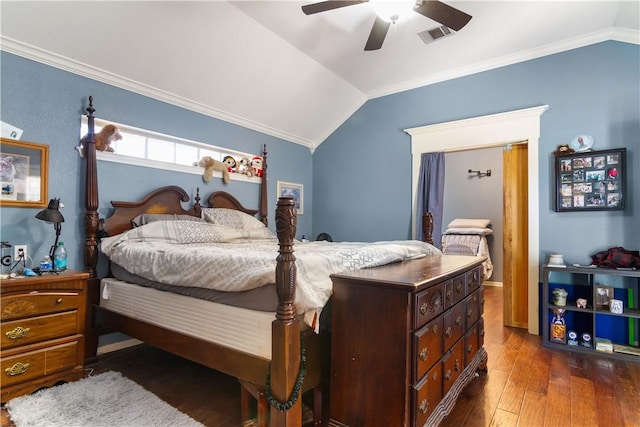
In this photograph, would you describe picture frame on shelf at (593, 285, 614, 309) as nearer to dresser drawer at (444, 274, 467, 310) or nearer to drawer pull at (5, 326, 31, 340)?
dresser drawer at (444, 274, 467, 310)

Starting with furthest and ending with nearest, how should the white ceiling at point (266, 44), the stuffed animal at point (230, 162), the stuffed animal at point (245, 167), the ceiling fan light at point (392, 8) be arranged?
the stuffed animal at point (245, 167), the stuffed animal at point (230, 162), the white ceiling at point (266, 44), the ceiling fan light at point (392, 8)

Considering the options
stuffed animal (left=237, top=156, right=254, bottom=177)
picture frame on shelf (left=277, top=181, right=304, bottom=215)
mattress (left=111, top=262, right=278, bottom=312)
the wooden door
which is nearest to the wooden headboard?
stuffed animal (left=237, top=156, right=254, bottom=177)

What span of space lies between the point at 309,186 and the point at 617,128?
12.3ft

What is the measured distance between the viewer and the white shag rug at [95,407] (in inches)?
67.9

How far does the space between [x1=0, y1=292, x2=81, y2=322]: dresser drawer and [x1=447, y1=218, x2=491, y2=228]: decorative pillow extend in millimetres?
5795

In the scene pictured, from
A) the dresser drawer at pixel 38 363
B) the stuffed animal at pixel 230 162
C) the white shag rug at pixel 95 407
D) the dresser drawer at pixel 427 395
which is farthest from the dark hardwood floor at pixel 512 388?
the stuffed animal at pixel 230 162

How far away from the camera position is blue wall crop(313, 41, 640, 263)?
3137mm

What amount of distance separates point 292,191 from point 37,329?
3.36 metres

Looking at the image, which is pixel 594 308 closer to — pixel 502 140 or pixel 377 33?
pixel 502 140

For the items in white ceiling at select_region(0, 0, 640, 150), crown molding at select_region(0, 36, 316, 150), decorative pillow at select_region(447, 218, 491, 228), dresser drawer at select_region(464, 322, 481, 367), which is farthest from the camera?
decorative pillow at select_region(447, 218, 491, 228)

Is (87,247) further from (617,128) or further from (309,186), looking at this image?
(617,128)

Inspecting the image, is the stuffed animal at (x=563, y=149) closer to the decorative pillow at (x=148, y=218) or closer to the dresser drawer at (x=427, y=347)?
the dresser drawer at (x=427, y=347)

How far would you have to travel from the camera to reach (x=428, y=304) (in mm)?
1521

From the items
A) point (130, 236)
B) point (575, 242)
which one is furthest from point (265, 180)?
point (575, 242)
